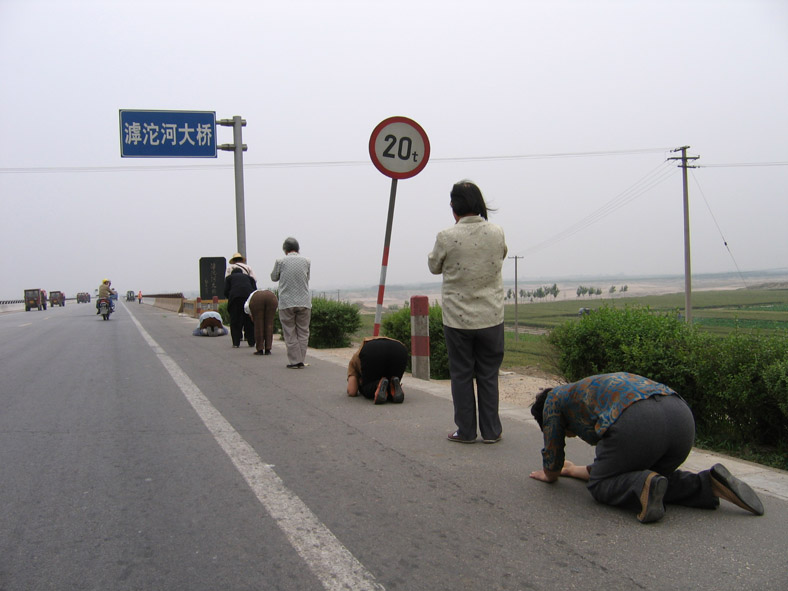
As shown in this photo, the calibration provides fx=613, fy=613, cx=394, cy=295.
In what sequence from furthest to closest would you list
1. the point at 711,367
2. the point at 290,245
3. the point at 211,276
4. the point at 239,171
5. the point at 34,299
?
the point at 34,299 < the point at 211,276 < the point at 239,171 < the point at 290,245 < the point at 711,367

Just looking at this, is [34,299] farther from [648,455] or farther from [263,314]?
[648,455]

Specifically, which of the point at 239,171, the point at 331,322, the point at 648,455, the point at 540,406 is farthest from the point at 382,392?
the point at 239,171

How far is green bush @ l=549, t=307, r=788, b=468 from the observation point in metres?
4.30

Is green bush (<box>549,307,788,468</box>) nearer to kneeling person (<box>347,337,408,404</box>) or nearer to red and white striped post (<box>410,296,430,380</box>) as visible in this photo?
kneeling person (<box>347,337,408,404</box>)

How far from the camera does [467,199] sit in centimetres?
468

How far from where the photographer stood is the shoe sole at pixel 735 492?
122 inches

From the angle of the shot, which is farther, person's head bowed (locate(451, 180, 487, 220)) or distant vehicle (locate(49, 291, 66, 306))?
distant vehicle (locate(49, 291, 66, 306))

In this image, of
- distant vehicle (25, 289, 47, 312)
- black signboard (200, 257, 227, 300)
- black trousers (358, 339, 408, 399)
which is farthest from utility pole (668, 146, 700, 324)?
distant vehicle (25, 289, 47, 312)

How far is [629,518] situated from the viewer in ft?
10.4

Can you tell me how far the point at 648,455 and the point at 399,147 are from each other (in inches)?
188

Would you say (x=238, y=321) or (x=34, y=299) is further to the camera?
(x=34, y=299)

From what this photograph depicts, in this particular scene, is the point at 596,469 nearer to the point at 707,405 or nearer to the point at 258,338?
the point at 707,405

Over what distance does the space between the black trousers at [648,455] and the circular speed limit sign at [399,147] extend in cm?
446

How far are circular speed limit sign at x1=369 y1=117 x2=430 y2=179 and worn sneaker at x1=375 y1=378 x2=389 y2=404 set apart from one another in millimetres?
2360
